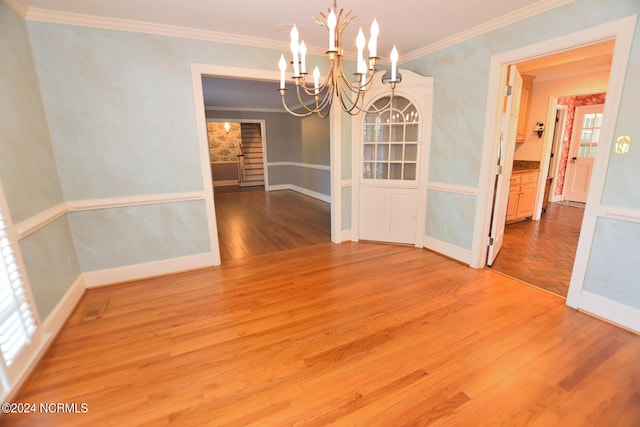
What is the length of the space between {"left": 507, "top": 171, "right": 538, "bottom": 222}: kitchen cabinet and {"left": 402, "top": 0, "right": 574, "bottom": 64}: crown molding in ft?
8.82

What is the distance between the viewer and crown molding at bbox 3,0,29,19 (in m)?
2.17

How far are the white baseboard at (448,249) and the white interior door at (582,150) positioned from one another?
4906 millimetres

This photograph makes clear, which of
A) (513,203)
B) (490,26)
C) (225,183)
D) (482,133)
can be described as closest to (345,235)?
(482,133)

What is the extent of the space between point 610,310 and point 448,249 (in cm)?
155

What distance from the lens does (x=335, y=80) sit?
1.78m

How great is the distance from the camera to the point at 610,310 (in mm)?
2268

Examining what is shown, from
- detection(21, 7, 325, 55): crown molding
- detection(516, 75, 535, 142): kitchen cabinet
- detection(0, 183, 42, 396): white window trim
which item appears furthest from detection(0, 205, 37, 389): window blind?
detection(516, 75, 535, 142): kitchen cabinet

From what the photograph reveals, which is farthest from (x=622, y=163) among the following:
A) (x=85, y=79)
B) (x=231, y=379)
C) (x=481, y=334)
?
(x=85, y=79)

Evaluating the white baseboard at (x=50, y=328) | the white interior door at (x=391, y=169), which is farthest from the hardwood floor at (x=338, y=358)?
the white interior door at (x=391, y=169)

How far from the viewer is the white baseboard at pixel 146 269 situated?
2.98m

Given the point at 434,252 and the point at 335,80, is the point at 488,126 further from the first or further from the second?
the point at 335,80

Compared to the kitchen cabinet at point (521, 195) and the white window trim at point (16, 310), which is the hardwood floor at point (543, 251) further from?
the white window trim at point (16, 310)

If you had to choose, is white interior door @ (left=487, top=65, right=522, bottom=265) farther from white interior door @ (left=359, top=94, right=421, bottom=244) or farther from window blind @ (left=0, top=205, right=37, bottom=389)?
window blind @ (left=0, top=205, right=37, bottom=389)

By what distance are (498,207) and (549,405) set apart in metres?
2.16
